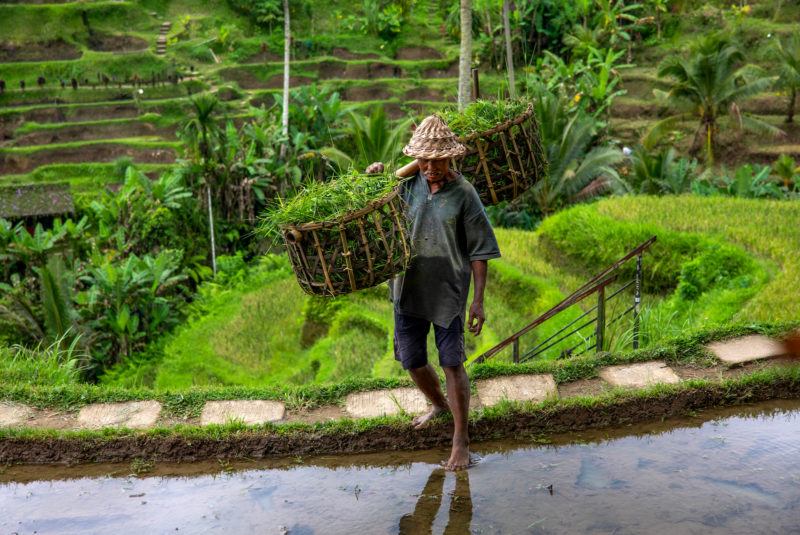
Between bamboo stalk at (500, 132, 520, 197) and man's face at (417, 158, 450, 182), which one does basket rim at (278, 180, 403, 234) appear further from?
bamboo stalk at (500, 132, 520, 197)

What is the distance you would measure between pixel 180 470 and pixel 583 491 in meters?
2.01

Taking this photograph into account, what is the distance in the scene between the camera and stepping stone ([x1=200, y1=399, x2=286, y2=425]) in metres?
4.16

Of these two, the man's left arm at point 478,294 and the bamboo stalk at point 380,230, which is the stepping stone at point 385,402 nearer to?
the man's left arm at point 478,294

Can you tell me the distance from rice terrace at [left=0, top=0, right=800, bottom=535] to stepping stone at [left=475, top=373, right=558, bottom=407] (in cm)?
2

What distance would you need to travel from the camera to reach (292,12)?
26.9 metres

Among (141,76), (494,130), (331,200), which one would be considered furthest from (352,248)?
(141,76)

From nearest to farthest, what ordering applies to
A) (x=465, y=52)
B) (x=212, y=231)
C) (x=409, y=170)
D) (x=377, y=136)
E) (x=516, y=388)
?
(x=409, y=170) → (x=516, y=388) → (x=465, y=52) → (x=212, y=231) → (x=377, y=136)

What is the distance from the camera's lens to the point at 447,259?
11.6 feet

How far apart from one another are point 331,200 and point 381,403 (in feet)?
4.80

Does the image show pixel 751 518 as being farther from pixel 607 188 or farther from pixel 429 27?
pixel 429 27

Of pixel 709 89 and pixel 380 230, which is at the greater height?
pixel 380 230

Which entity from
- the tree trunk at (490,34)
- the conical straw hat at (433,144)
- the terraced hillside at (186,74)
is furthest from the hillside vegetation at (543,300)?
the tree trunk at (490,34)

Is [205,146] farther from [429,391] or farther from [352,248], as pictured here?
[352,248]

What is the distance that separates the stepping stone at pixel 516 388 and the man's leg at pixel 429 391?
0.30 metres
